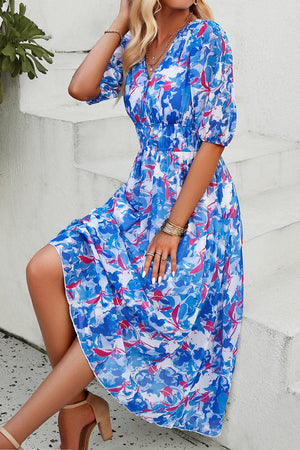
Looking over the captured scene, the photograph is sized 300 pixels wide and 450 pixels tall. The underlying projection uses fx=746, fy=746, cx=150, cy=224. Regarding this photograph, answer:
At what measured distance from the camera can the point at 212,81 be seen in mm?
2324

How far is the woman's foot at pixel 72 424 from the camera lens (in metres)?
2.62

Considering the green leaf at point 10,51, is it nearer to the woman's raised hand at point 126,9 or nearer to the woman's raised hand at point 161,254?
the woman's raised hand at point 126,9

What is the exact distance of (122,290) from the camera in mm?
2475

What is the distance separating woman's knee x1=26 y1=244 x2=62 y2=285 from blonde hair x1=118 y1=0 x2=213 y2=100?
67cm

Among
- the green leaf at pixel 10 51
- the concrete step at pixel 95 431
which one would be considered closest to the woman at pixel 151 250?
the concrete step at pixel 95 431

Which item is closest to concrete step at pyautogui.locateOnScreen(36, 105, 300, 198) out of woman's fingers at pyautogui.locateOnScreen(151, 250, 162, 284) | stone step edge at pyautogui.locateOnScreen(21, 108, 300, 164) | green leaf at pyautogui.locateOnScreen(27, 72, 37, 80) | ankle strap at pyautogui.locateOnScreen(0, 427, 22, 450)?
stone step edge at pyautogui.locateOnScreen(21, 108, 300, 164)

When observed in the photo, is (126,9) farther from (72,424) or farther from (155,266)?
(72,424)

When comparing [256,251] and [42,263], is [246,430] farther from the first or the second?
[42,263]

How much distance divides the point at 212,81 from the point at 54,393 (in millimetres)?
1129

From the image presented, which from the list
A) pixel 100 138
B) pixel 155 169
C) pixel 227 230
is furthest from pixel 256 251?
pixel 100 138

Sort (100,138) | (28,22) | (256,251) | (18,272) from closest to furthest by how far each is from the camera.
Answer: (256,251)
(28,22)
(100,138)
(18,272)

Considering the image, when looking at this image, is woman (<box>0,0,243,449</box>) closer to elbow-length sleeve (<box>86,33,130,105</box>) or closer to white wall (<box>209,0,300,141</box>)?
elbow-length sleeve (<box>86,33,130,105</box>)

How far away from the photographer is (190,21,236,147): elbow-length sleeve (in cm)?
232

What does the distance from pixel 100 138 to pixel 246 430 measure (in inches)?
57.7
